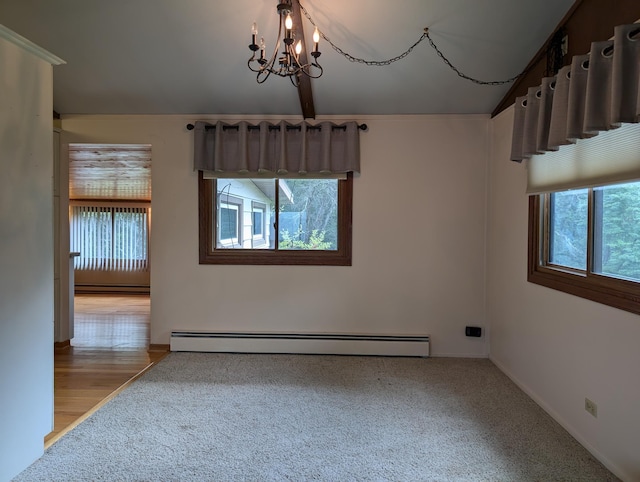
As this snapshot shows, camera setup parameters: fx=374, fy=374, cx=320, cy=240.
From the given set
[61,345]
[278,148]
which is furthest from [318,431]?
[61,345]

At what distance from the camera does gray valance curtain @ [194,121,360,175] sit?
3.51 m

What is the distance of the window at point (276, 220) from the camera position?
3684mm

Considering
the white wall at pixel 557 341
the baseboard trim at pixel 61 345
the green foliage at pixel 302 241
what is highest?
the green foliage at pixel 302 241

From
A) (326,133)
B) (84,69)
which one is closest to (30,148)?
(84,69)

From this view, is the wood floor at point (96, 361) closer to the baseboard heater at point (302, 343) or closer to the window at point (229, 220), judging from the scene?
the baseboard heater at point (302, 343)

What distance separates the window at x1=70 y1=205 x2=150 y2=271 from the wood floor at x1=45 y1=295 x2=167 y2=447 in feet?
6.14

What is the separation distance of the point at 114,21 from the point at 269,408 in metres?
2.92

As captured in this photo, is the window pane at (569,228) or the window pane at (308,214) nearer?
the window pane at (569,228)

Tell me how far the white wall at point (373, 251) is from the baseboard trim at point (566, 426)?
57 cm

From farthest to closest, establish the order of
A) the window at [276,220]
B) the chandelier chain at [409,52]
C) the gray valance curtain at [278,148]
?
the window at [276,220], the gray valance curtain at [278,148], the chandelier chain at [409,52]

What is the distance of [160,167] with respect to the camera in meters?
3.71

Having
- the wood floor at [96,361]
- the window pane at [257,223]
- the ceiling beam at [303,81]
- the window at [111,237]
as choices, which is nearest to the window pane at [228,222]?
the window pane at [257,223]

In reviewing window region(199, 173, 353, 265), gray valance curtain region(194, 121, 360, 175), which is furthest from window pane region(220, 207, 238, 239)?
gray valance curtain region(194, 121, 360, 175)

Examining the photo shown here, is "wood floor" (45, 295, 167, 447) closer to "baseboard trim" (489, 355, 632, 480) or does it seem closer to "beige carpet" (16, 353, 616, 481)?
"beige carpet" (16, 353, 616, 481)
